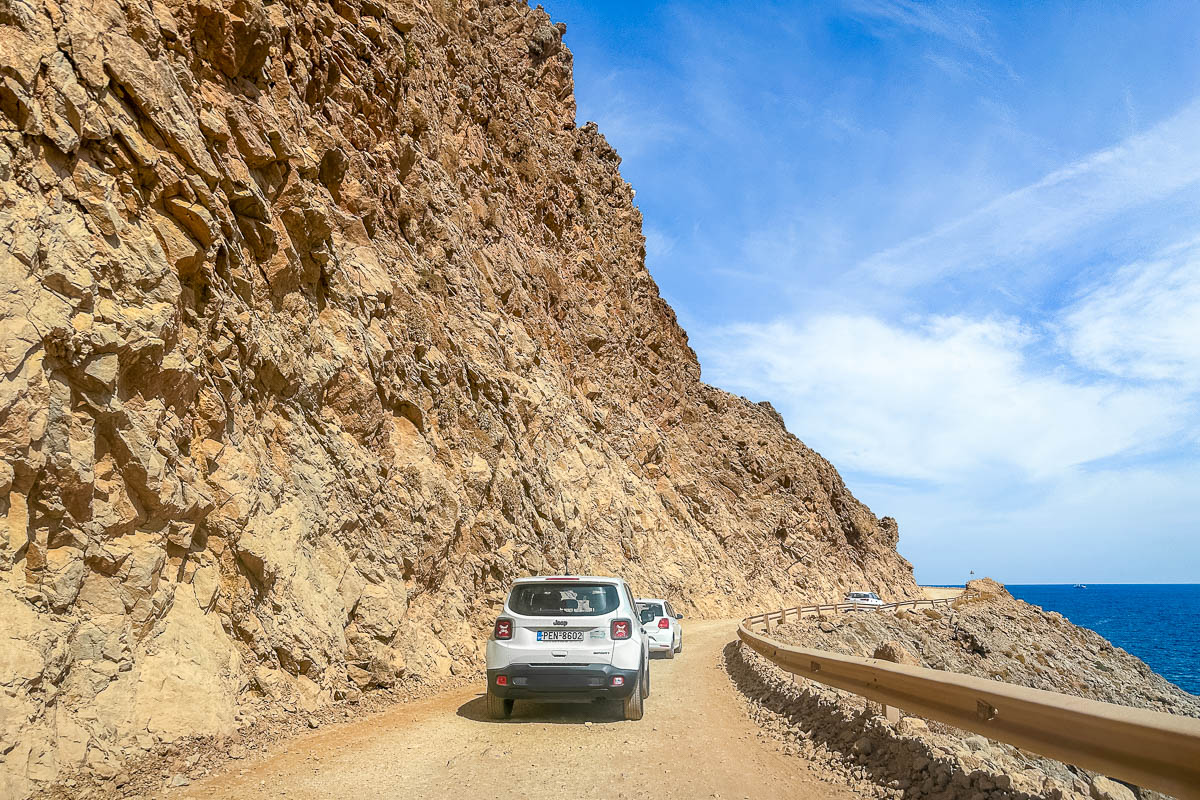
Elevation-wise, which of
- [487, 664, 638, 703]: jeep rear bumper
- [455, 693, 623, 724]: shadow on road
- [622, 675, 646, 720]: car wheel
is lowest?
[455, 693, 623, 724]: shadow on road

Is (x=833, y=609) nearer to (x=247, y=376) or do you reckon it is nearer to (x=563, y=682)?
(x=563, y=682)

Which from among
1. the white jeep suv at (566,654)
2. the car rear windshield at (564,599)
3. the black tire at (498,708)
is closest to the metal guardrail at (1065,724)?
the white jeep suv at (566,654)

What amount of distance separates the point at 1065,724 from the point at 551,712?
Result: 6759mm

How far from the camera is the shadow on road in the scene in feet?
30.2

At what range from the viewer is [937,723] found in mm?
8477

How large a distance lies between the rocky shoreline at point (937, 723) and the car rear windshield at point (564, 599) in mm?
2405

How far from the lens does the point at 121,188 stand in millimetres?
8672

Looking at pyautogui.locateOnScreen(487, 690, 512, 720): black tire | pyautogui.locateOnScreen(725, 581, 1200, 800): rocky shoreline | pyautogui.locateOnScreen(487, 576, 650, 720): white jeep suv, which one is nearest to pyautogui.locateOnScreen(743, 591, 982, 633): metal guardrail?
pyautogui.locateOnScreen(725, 581, 1200, 800): rocky shoreline

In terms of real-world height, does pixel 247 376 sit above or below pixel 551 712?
above

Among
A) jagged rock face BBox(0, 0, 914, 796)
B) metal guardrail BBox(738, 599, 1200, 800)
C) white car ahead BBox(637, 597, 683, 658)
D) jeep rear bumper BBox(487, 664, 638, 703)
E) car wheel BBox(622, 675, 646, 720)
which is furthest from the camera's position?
white car ahead BBox(637, 597, 683, 658)

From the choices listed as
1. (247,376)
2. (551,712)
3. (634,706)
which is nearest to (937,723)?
(634,706)

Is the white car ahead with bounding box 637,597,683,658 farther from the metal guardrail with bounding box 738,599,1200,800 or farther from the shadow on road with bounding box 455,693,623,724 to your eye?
the metal guardrail with bounding box 738,599,1200,800

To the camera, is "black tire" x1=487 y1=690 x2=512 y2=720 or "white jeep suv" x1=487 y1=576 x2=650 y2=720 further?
"black tire" x1=487 y1=690 x2=512 y2=720

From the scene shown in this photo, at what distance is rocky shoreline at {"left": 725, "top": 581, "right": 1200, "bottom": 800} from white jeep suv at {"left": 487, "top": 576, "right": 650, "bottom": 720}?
6.09ft
